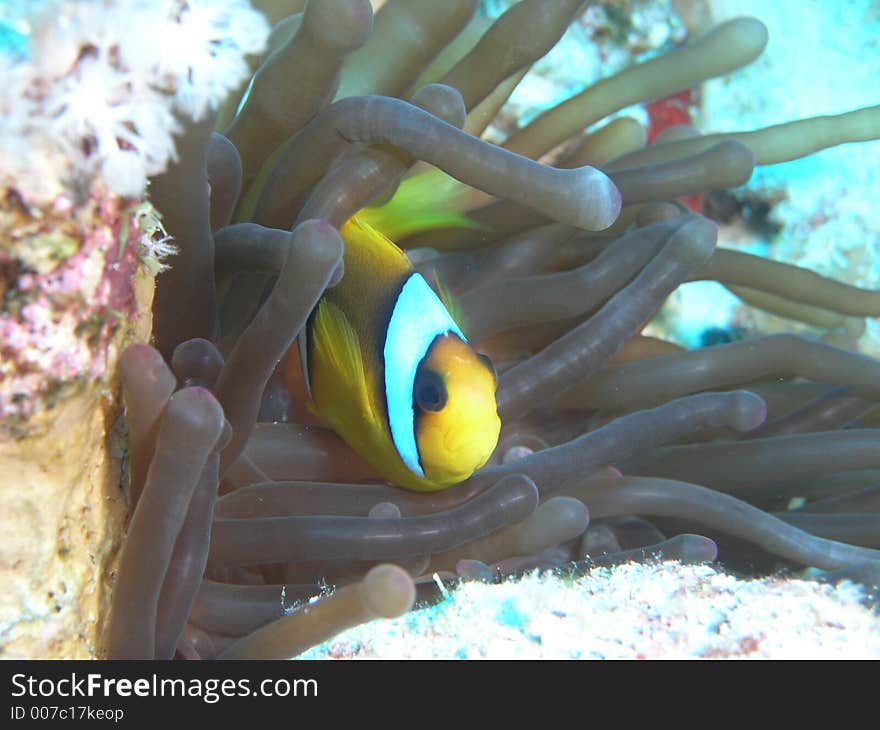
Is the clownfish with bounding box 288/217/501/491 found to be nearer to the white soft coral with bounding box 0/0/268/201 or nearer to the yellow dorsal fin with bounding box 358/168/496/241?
the yellow dorsal fin with bounding box 358/168/496/241

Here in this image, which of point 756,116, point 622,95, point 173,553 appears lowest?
point 173,553

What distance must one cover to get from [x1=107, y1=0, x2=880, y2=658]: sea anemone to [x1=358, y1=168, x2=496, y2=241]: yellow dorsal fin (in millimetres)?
13

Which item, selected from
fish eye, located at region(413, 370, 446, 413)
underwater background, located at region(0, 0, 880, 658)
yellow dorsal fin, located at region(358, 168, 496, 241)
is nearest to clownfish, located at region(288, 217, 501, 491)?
fish eye, located at region(413, 370, 446, 413)

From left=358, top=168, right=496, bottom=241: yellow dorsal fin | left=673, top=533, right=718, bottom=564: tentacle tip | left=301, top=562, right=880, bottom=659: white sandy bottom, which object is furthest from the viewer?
left=358, top=168, right=496, bottom=241: yellow dorsal fin

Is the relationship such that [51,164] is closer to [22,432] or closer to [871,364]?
[22,432]

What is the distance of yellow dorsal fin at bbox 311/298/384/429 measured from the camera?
4.18ft

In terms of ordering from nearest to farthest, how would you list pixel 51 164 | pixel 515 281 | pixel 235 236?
pixel 51 164 → pixel 235 236 → pixel 515 281

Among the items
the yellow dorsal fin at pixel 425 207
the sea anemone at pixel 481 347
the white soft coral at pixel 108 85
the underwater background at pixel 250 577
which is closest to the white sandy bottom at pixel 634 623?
the underwater background at pixel 250 577

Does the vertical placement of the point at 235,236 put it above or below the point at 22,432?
above

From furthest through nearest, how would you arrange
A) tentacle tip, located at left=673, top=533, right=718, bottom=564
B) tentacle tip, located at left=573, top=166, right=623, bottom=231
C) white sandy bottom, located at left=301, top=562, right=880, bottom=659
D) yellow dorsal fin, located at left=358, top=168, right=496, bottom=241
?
yellow dorsal fin, located at left=358, top=168, right=496, bottom=241, tentacle tip, located at left=673, top=533, right=718, bottom=564, tentacle tip, located at left=573, top=166, right=623, bottom=231, white sandy bottom, located at left=301, top=562, right=880, bottom=659

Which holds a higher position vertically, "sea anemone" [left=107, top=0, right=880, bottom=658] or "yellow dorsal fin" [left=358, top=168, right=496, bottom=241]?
"yellow dorsal fin" [left=358, top=168, right=496, bottom=241]

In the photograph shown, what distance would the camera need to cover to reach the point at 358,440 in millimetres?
1351
